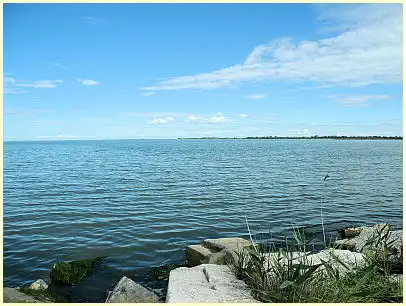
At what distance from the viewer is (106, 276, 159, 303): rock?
22.3 feet

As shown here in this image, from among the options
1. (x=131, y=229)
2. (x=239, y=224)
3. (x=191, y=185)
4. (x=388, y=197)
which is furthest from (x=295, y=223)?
(x=191, y=185)

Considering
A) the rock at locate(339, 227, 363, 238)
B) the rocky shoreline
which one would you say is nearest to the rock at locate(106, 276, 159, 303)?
the rocky shoreline

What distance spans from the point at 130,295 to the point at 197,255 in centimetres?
292

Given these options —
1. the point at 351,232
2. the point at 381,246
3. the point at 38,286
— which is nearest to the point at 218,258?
the point at 381,246

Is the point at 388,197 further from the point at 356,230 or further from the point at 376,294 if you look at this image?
the point at 376,294

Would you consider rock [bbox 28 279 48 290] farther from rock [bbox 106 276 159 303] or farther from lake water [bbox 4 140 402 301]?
rock [bbox 106 276 159 303]

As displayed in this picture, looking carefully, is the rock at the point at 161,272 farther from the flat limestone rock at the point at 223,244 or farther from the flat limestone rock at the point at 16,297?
the flat limestone rock at the point at 16,297

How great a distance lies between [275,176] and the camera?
28344mm

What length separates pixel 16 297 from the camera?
6852mm

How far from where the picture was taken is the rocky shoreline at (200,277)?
5.81 metres

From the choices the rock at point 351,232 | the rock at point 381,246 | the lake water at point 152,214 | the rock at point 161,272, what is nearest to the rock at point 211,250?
the rock at point 161,272

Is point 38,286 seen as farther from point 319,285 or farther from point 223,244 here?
point 319,285

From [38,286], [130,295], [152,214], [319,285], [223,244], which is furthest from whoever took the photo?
[152,214]

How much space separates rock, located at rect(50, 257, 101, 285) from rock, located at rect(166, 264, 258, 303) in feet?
10.6
